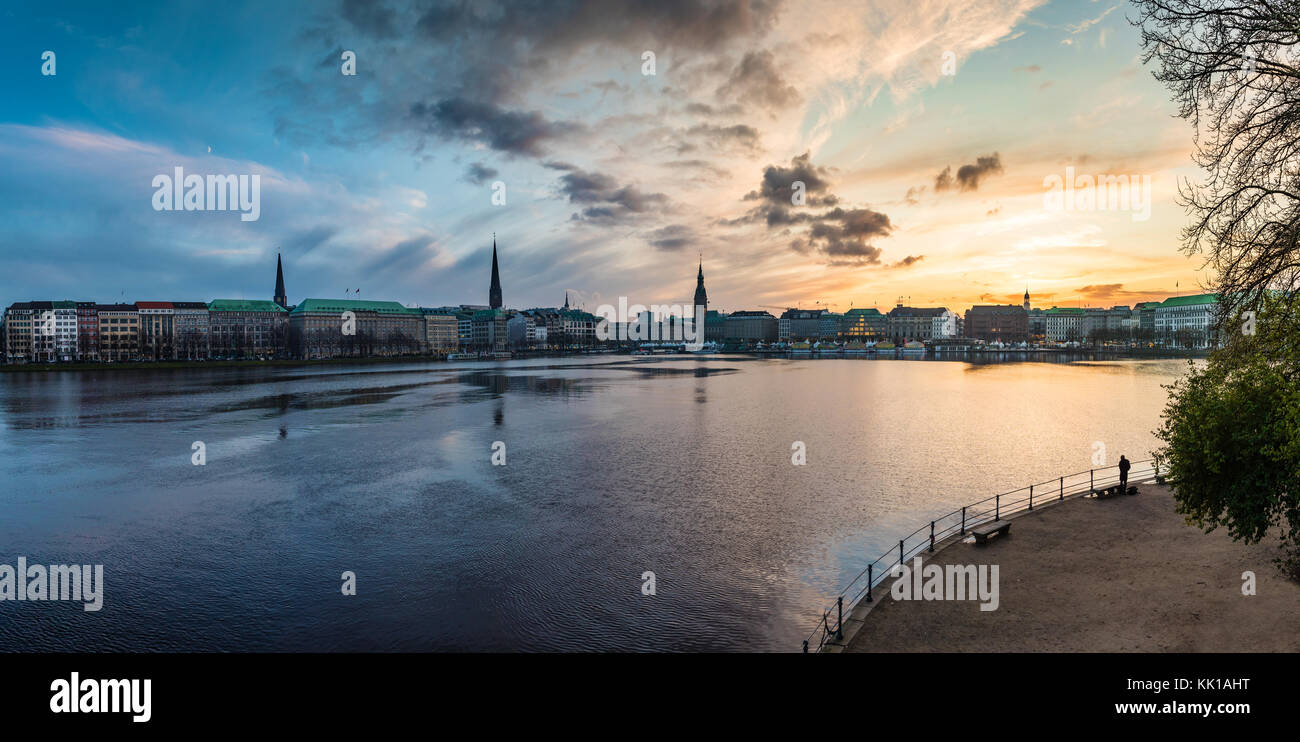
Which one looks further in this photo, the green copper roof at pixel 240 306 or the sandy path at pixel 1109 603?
the green copper roof at pixel 240 306

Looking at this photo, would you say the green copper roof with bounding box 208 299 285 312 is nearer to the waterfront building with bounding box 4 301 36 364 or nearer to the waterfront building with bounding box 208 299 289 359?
the waterfront building with bounding box 208 299 289 359

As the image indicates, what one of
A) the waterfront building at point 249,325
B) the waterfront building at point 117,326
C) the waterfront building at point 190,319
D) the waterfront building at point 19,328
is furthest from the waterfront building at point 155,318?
the waterfront building at point 19,328

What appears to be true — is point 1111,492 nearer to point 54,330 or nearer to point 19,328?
point 54,330

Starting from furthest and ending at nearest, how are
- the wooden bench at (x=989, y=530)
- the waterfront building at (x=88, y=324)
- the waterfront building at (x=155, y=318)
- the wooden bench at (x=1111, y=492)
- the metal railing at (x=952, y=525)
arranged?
the waterfront building at (x=155, y=318) → the waterfront building at (x=88, y=324) → the wooden bench at (x=1111, y=492) → the wooden bench at (x=989, y=530) → the metal railing at (x=952, y=525)

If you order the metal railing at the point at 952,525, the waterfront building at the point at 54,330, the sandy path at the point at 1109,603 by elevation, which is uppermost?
the waterfront building at the point at 54,330

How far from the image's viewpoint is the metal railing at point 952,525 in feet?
39.6

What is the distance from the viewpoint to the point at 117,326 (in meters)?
178

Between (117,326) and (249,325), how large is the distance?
31.1m

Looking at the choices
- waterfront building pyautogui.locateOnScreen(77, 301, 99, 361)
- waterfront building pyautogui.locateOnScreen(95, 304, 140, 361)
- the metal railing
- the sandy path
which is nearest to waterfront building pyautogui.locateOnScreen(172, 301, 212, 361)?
waterfront building pyautogui.locateOnScreen(95, 304, 140, 361)

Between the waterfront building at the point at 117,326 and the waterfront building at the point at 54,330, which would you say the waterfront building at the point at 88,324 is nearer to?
the waterfront building at the point at 117,326

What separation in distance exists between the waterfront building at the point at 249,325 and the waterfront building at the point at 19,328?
39.5 meters

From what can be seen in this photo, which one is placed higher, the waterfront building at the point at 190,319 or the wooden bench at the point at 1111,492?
the waterfront building at the point at 190,319

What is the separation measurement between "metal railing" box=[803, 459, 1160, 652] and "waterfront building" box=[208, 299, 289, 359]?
18616 centimetres
